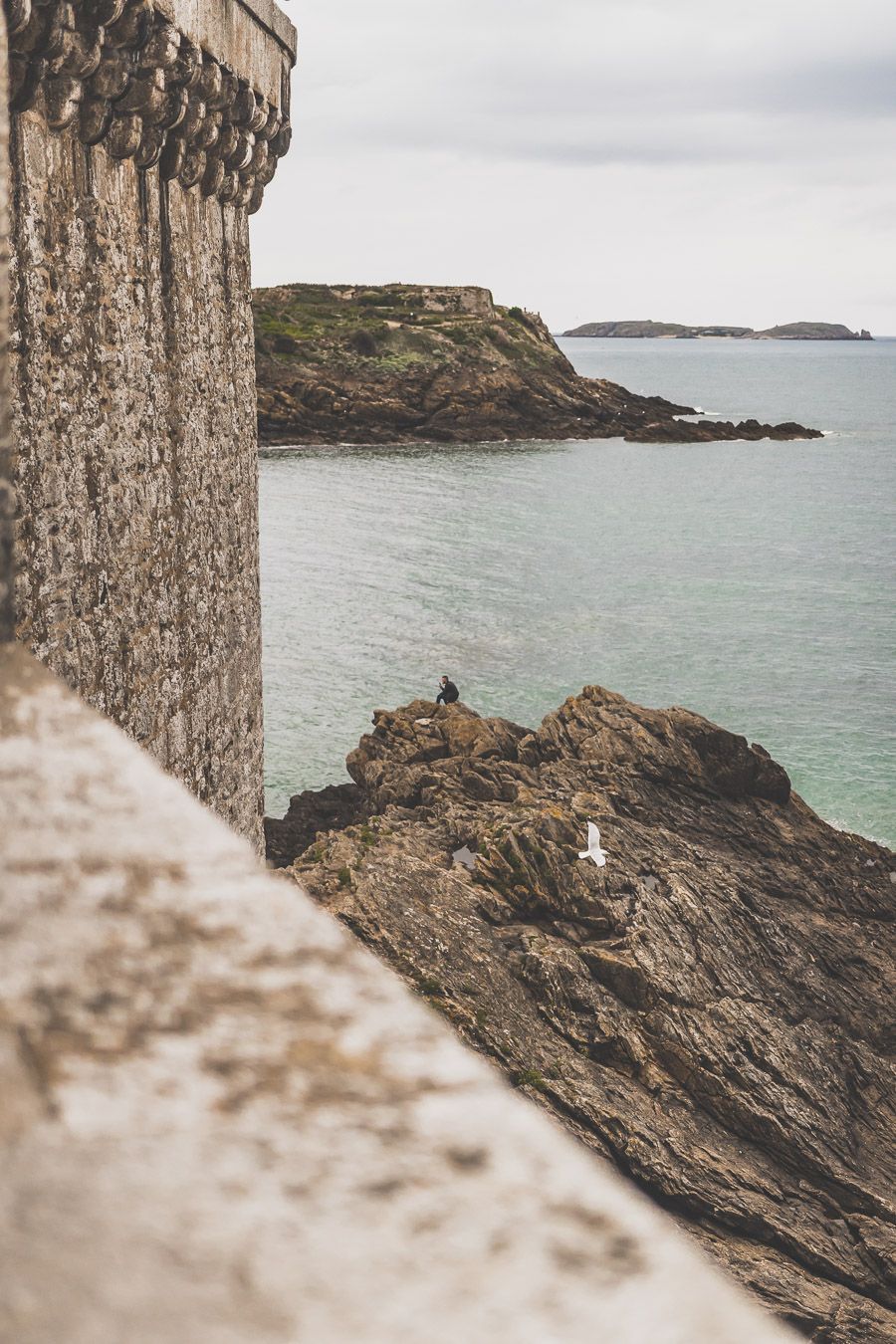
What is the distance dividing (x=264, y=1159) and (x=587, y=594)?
3868 centimetres

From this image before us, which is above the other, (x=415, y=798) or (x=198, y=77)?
(x=198, y=77)

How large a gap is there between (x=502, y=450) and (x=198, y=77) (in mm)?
66352

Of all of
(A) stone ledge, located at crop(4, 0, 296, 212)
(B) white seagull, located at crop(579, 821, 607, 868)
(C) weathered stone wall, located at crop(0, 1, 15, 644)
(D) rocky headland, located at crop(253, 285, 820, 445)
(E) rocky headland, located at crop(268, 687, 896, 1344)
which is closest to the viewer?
(C) weathered stone wall, located at crop(0, 1, 15, 644)

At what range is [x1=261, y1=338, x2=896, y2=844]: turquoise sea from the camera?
88.9 feet

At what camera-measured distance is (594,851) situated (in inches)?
526

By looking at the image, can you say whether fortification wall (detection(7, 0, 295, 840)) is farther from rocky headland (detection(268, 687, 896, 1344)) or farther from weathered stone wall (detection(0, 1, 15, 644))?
rocky headland (detection(268, 687, 896, 1344))

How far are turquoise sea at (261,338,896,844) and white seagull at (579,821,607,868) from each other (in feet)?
29.0

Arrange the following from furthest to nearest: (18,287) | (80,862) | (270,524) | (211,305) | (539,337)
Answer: (539,337) < (270,524) < (211,305) < (18,287) < (80,862)

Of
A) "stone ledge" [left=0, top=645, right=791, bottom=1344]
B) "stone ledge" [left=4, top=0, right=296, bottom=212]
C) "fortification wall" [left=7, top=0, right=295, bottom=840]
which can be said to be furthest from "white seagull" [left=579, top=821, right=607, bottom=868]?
"stone ledge" [left=0, top=645, right=791, bottom=1344]

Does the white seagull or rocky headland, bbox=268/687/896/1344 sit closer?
rocky headland, bbox=268/687/896/1344

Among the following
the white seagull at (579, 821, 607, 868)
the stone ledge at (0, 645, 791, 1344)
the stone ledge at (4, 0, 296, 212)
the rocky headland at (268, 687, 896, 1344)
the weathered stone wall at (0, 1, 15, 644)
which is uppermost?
the stone ledge at (4, 0, 296, 212)

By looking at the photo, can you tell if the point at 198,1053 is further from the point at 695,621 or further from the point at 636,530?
the point at 636,530

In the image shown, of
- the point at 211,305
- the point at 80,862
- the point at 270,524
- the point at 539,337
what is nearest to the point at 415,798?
the point at 211,305

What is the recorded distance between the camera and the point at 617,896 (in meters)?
13.0
